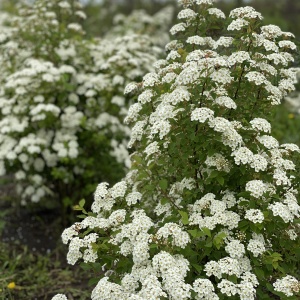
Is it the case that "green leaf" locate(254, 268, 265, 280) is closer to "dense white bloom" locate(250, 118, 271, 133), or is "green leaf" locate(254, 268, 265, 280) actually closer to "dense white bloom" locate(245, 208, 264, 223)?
"dense white bloom" locate(245, 208, 264, 223)

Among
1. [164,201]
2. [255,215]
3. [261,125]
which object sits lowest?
[164,201]

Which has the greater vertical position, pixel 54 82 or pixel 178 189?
pixel 178 189

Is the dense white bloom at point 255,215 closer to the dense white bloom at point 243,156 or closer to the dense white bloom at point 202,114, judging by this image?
the dense white bloom at point 243,156

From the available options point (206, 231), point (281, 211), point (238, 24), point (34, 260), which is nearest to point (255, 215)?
point (281, 211)

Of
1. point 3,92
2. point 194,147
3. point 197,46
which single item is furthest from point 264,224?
point 3,92

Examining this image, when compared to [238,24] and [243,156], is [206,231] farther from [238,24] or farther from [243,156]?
[238,24]

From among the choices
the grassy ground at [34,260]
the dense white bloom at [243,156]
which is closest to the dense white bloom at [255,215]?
the dense white bloom at [243,156]

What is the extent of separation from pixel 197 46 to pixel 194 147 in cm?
99

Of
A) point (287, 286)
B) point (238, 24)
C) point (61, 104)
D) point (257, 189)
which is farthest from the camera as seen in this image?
point (61, 104)

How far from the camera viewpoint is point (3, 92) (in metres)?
A: 5.19

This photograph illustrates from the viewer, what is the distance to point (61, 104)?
5164mm

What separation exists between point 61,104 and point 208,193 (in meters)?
2.71

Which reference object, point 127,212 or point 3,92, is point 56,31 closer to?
point 3,92

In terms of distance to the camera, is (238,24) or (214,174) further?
(238,24)
